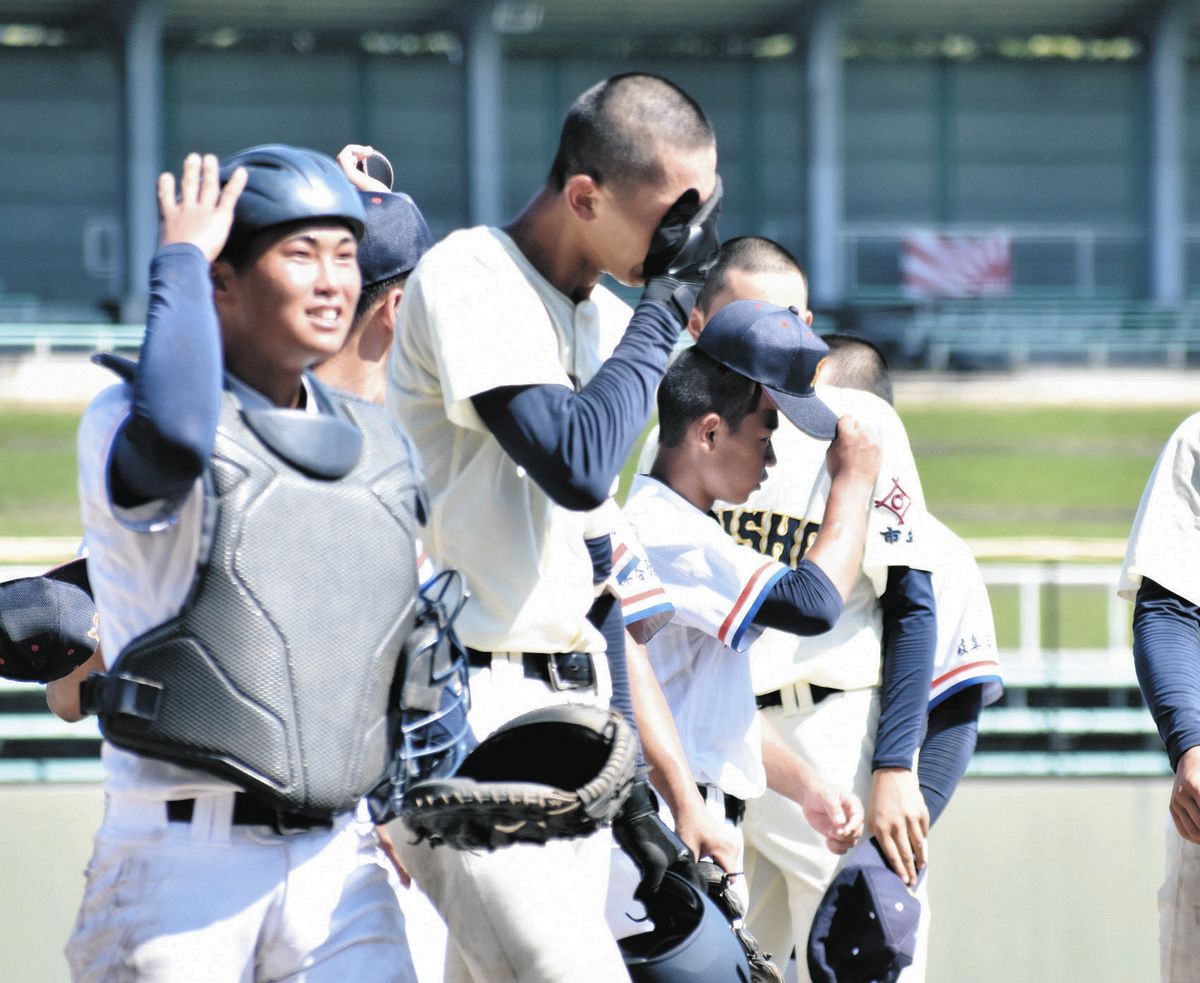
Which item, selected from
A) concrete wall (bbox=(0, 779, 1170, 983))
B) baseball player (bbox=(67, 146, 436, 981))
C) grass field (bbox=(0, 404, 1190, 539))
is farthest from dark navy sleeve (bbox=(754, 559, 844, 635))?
grass field (bbox=(0, 404, 1190, 539))

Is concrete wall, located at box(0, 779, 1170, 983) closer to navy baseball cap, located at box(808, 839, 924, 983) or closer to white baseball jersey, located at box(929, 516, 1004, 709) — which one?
white baseball jersey, located at box(929, 516, 1004, 709)

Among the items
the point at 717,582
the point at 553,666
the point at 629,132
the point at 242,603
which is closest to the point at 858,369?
the point at 717,582

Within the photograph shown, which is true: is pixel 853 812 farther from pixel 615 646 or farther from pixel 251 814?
pixel 251 814

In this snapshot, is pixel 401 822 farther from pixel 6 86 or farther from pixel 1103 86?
pixel 1103 86

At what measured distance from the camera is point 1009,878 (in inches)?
219

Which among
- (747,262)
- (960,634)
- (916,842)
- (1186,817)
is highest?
(747,262)

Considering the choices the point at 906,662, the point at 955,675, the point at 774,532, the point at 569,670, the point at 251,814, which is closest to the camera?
the point at 251,814

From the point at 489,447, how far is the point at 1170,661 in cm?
126

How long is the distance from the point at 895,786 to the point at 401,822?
1.15m

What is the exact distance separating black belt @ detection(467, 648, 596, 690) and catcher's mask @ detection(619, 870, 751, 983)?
344 mm

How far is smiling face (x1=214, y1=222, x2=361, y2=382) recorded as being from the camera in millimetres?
2039

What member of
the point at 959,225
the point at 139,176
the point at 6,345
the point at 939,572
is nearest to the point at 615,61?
the point at 959,225

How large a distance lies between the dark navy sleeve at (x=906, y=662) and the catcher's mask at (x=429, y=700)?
113 cm

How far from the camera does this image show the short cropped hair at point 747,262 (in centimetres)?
342
